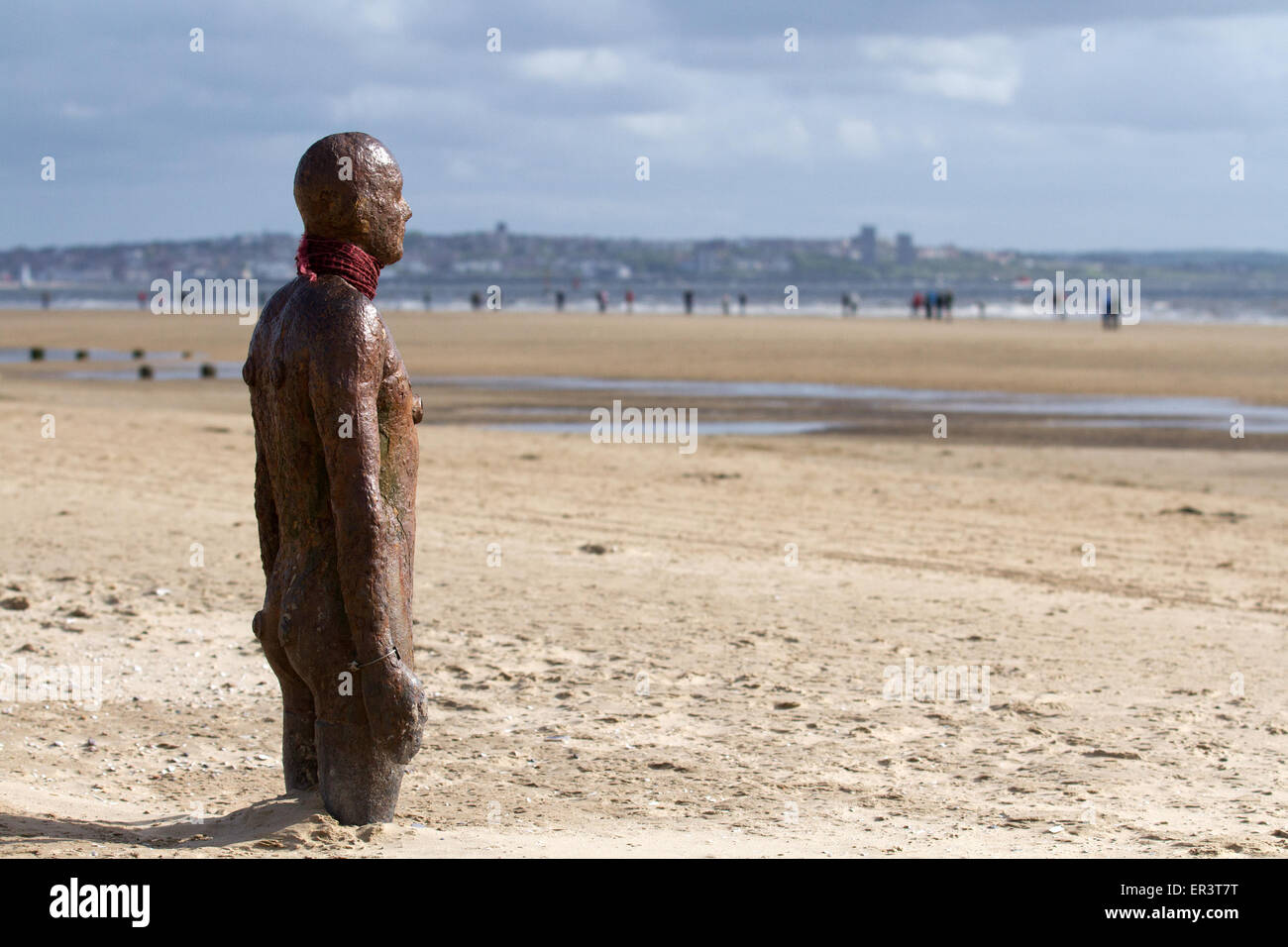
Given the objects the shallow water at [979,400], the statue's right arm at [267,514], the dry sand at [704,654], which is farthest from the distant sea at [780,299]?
the statue's right arm at [267,514]

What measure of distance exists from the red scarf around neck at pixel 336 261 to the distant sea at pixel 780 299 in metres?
27.5

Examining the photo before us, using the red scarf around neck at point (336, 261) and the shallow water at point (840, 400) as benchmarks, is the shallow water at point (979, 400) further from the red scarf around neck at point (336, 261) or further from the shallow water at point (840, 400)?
the red scarf around neck at point (336, 261)

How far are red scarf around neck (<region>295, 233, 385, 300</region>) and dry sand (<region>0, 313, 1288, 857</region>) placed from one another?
184 centimetres

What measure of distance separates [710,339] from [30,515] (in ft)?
118

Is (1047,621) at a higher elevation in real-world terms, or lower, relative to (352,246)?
lower

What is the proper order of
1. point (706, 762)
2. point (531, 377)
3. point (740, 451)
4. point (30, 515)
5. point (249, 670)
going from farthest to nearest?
point (531, 377)
point (740, 451)
point (30, 515)
point (249, 670)
point (706, 762)

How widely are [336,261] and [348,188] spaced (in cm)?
25

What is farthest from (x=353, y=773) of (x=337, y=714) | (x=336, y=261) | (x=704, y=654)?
(x=704, y=654)

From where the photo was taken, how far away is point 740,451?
1808 cm

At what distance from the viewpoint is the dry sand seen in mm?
5695

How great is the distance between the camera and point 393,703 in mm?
5035

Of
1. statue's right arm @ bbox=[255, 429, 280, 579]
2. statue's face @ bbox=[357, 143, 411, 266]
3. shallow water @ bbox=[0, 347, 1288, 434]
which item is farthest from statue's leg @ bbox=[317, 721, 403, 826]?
shallow water @ bbox=[0, 347, 1288, 434]

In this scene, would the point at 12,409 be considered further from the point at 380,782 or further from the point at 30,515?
→ the point at 380,782

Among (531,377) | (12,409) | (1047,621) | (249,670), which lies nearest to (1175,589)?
(1047,621)
